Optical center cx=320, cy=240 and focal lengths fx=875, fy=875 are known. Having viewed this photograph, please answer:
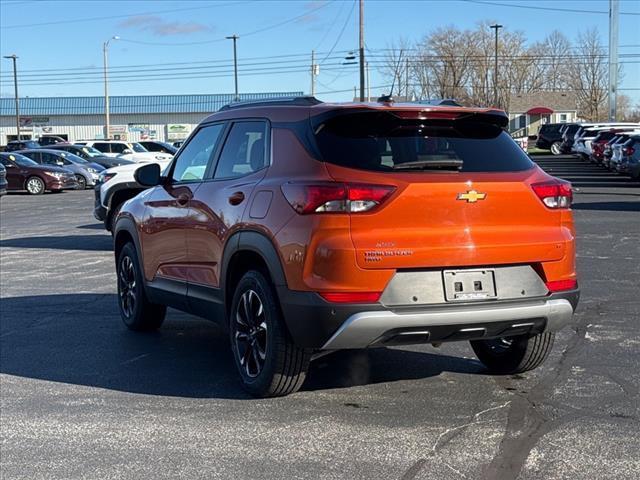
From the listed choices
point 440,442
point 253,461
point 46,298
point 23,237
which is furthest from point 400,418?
point 23,237

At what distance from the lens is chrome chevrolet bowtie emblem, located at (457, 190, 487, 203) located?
16.7ft

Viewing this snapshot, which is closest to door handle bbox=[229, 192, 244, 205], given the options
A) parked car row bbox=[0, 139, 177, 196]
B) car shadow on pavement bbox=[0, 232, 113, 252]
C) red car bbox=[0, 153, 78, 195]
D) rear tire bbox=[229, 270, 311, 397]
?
rear tire bbox=[229, 270, 311, 397]

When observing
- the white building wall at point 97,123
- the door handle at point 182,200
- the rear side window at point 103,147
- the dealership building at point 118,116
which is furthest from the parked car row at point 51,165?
the white building wall at point 97,123

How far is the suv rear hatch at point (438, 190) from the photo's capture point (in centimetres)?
495

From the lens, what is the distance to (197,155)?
6785 millimetres

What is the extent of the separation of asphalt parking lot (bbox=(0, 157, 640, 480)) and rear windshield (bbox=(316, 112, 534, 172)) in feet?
4.97

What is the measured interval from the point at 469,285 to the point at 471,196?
0.52m

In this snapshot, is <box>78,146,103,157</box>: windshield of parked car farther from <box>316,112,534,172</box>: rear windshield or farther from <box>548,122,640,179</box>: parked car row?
<box>316,112,534,172</box>: rear windshield

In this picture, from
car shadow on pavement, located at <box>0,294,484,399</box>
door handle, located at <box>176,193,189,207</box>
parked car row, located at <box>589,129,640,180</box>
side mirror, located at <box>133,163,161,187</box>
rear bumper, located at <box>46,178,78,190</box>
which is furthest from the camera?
rear bumper, located at <box>46,178,78,190</box>

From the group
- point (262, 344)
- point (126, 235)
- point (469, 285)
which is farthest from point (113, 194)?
point (469, 285)

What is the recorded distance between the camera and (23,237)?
55.3 feet

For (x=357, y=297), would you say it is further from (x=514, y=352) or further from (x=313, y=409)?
(x=514, y=352)

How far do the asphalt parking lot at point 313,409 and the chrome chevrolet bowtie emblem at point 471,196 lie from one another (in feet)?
4.31

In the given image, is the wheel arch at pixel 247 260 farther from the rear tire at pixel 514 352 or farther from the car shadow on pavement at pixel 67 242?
the car shadow on pavement at pixel 67 242
